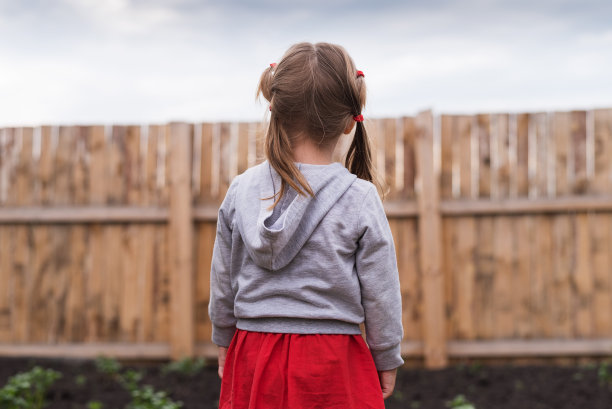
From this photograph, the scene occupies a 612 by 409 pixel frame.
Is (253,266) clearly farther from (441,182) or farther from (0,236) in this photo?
(0,236)

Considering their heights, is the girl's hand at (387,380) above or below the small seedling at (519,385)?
above

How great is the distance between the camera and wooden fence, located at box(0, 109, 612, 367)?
5.07 metres

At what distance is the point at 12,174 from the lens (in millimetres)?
5461

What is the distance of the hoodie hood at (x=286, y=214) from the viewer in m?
1.69

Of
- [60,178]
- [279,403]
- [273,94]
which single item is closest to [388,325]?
[279,403]

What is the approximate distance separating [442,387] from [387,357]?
287 centimetres

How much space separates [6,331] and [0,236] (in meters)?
0.86

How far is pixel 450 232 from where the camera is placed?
509cm

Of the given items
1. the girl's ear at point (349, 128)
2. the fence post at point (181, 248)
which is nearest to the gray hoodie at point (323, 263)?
the girl's ear at point (349, 128)

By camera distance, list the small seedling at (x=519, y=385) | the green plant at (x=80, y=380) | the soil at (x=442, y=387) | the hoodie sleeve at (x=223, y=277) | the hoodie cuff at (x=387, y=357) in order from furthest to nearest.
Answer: the green plant at (x=80, y=380)
the small seedling at (x=519, y=385)
the soil at (x=442, y=387)
the hoodie sleeve at (x=223, y=277)
the hoodie cuff at (x=387, y=357)

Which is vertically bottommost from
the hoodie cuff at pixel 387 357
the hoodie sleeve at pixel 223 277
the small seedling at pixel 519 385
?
the small seedling at pixel 519 385

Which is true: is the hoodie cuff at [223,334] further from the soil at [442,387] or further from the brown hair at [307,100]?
the soil at [442,387]

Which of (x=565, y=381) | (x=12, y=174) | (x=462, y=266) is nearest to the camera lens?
(x=565, y=381)

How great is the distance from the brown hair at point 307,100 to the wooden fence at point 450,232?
333 centimetres
